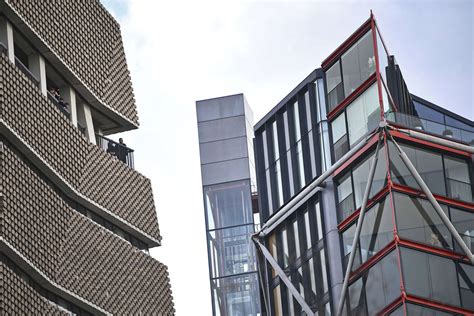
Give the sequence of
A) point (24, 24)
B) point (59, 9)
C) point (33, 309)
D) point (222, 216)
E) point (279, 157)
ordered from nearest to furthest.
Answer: point (33, 309) < point (24, 24) < point (59, 9) < point (279, 157) < point (222, 216)

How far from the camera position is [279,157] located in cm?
8394

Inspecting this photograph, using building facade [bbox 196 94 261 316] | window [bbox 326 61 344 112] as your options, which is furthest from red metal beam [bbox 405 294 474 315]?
building facade [bbox 196 94 261 316]

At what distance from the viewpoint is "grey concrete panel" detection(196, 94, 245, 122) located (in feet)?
381

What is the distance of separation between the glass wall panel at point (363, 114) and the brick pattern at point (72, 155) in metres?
14.7

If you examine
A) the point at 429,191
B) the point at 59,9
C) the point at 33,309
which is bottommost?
the point at 33,309

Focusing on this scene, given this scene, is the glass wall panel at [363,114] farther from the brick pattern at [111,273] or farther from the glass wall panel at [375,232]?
the brick pattern at [111,273]

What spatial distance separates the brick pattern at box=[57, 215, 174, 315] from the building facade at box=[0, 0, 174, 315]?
80 mm

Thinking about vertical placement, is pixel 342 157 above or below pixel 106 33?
below

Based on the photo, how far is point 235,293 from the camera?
109 m

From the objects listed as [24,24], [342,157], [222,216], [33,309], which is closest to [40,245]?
[33,309]

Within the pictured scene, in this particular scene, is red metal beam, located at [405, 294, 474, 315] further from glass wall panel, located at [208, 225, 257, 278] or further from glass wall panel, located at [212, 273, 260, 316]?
glass wall panel, located at [208, 225, 257, 278]

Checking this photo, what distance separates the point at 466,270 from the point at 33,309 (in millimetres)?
20696

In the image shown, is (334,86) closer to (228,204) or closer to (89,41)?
(89,41)

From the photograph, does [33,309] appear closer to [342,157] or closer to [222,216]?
[342,157]
